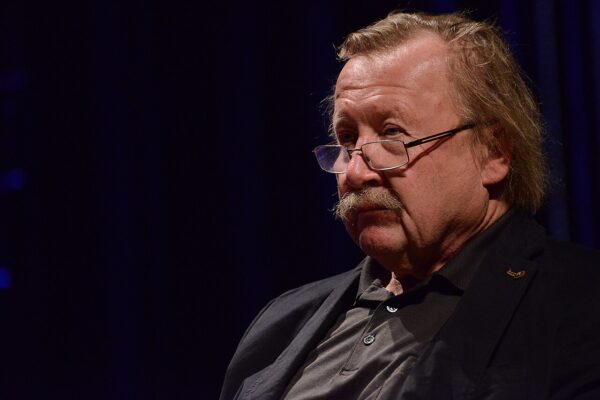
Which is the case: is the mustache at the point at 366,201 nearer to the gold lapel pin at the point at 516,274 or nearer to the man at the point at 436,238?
the man at the point at 436,238

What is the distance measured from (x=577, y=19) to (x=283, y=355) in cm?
104

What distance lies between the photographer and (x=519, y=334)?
49.3 inches

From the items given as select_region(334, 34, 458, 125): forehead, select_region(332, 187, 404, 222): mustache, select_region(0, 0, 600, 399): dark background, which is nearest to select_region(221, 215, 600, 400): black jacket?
select_region(332, 187, 404, 222): mustache

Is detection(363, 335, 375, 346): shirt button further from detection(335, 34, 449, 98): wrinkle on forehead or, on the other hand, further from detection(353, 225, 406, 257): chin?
detection(335, 34, 449, 98): wrinkle on forehead

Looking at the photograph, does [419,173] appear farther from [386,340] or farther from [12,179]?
[12,179]

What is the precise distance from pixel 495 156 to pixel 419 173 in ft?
0.58

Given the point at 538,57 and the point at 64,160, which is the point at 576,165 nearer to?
the point at 538,57

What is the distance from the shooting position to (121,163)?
243 centimetres

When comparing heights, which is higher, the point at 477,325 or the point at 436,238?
the point at 436,238

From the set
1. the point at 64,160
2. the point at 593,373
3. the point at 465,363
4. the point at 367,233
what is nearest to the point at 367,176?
the point at 367,233

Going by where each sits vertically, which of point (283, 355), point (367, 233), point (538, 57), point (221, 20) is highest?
point (221, 20)

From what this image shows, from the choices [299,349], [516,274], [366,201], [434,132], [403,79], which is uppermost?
[403,79]

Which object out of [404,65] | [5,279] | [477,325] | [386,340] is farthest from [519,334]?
[5,279]

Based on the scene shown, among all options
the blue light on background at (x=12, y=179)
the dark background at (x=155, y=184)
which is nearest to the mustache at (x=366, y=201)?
the dark background at (x=155, y=184)
